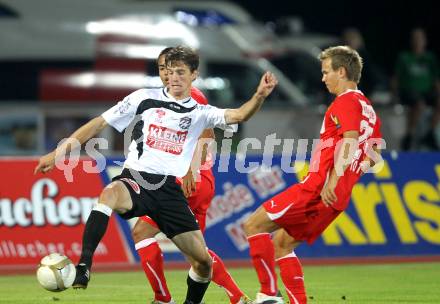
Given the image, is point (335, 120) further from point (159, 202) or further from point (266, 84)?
point (159, 202)

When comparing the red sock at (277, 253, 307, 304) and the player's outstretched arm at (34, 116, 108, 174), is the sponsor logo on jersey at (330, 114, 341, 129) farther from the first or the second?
the player's outstretched arm at (34, 116, 108, 174)

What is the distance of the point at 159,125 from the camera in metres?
9.41

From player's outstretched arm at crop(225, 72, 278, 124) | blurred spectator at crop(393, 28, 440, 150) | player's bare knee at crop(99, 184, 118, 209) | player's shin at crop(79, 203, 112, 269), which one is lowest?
blurred spectator at crop(393, 28, 440, 150)

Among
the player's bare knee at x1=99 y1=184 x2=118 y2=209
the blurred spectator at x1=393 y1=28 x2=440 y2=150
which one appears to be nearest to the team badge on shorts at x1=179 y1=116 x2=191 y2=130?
the player's bare knee at x1=99 y1=184 x2=118 y2=209

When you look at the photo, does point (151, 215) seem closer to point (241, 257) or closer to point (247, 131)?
point (241, 257)

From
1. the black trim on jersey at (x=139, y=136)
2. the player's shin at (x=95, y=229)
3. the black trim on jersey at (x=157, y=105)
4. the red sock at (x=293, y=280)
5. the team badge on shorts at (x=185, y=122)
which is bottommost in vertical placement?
the red sock at (x=293, y=280)

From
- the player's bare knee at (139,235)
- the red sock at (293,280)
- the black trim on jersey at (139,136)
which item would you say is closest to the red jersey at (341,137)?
the red sock at (293,280)

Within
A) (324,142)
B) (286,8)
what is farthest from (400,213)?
(286,8)

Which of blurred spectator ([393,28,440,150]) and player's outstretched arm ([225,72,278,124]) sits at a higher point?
player's outstretched arm ([225,72,278,124])

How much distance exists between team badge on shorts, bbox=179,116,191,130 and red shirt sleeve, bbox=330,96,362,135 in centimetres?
112

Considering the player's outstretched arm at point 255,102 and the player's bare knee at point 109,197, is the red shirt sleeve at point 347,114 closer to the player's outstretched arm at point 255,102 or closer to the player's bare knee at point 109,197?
the player's outstretched arm at point 255,102

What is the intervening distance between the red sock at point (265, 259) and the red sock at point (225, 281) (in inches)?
20.4

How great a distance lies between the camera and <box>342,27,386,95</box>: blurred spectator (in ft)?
59.8

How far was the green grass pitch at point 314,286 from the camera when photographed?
36.2ft
